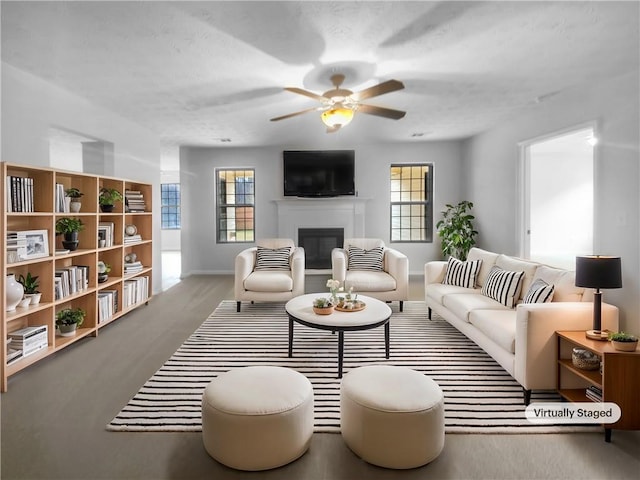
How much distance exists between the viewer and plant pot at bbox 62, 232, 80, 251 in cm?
349

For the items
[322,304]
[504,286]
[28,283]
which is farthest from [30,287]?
[504,286]

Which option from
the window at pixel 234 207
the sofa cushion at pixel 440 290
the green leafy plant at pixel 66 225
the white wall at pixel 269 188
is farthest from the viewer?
the window at pixel 234 207

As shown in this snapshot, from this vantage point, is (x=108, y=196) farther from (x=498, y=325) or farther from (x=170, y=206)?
(x=170, y=206)

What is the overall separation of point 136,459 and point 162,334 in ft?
6.75

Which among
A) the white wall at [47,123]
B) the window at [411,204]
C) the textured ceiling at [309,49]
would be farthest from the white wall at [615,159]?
the white wall at [47,123]

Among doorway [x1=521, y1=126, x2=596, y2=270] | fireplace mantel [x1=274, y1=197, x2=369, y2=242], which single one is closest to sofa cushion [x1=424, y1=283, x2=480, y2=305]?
fireplace mantel [x1=274, y1=197, x2=369, y2=242]

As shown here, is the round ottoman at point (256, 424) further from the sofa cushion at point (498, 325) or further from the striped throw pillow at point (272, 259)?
the striped throw pillow at point (272, 259)

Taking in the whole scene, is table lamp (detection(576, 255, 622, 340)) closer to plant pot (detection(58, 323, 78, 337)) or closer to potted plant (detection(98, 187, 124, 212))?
plant pot (detection(58, 323, 78, 337))

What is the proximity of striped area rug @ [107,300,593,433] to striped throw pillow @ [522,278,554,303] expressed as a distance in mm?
612

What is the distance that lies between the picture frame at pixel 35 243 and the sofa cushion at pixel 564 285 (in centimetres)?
412

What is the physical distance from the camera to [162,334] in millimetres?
3820

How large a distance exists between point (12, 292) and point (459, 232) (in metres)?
5.81

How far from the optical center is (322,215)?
23.1 feet

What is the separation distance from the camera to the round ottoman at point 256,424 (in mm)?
1734
